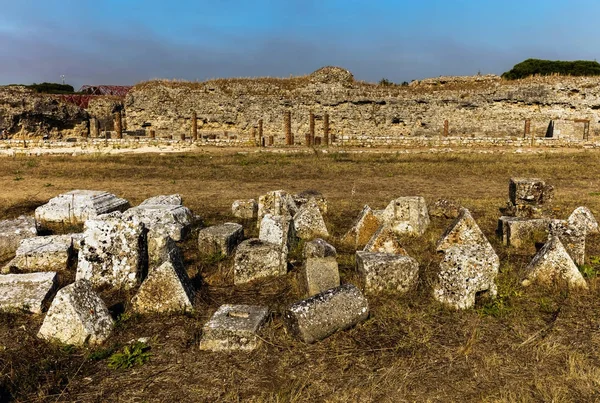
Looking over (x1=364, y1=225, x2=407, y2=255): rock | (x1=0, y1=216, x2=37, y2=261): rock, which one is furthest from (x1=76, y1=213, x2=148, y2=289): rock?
(x1=364, y1=225, x2=407, y2=255): rock

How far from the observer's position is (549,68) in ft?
147

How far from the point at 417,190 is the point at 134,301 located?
9.24 metres

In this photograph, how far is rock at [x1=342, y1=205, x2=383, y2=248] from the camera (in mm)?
6855

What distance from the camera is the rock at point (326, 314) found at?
12.5ft

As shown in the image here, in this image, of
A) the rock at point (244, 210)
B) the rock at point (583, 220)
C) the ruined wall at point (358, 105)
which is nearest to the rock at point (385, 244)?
the rock at point (583, 220)

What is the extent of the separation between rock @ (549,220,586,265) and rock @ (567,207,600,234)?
0.19 meters

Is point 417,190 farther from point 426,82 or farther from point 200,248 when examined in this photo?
point 426,82

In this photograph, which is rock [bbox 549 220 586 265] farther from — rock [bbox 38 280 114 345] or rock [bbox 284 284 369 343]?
rock [bbox 38 280 114 345]

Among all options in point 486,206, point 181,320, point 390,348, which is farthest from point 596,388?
point 486,206

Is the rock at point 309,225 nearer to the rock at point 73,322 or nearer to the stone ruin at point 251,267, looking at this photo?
the stone ruin at point 251,267

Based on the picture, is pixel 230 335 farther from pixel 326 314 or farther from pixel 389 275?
pixel 389 275

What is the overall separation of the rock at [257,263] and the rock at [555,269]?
2845 mm

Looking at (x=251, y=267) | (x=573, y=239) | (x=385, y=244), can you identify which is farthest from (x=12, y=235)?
(x=573, y=239)

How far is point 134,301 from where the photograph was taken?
4395 mm
